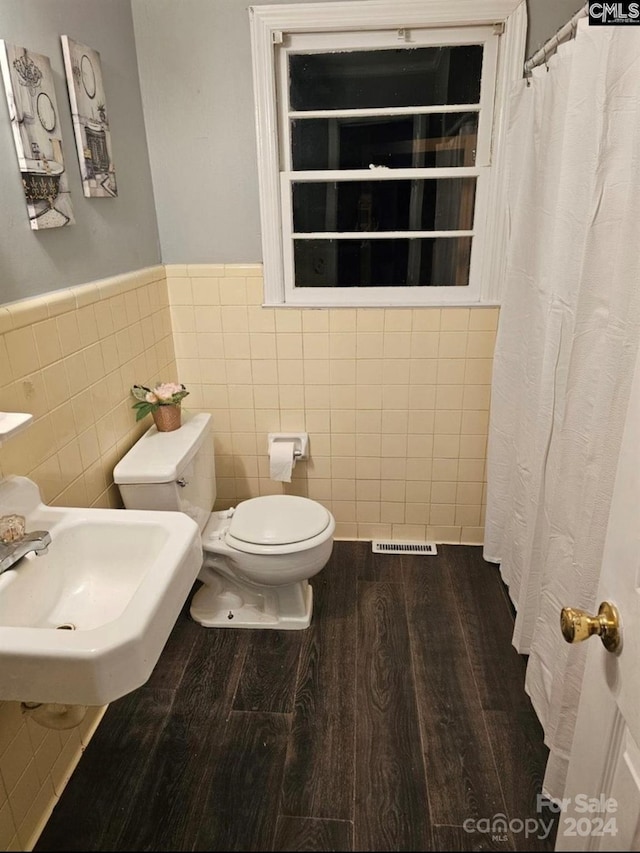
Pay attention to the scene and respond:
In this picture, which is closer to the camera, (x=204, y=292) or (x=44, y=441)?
(x=44, y=441)

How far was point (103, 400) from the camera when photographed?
1.80 meters

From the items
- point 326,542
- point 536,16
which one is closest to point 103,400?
point 326,542

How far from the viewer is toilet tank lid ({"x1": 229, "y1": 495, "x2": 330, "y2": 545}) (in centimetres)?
199

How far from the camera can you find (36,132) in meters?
1.44

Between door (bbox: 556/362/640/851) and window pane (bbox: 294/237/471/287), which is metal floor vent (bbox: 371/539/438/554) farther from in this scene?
door (bbox: 556/362/640/851)

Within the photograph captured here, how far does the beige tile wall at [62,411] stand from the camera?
1.33m

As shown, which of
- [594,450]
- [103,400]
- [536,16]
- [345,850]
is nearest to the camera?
[345,850]

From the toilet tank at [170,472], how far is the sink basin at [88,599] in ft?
1.27

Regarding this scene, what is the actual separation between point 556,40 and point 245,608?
2.10 meters

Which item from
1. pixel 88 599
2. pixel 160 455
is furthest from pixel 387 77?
pixel 88 599

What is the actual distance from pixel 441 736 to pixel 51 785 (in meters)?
1.07

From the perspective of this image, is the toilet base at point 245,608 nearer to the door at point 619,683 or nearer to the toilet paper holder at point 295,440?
the toilet paper holder at point 295,440

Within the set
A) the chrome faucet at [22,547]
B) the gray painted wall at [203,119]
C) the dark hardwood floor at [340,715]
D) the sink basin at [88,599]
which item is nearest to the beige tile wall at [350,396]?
the gray painted wall at [203,119]

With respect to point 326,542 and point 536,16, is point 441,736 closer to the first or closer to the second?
point 326,542
